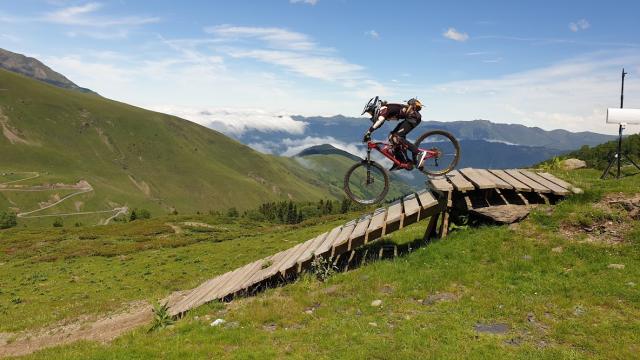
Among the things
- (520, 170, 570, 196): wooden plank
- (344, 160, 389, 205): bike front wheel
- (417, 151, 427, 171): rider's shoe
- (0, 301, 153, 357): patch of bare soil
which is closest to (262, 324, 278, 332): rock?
(0, 301, 153, 357): patch of bare soil

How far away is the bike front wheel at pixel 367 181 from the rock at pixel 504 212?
13.2 ft

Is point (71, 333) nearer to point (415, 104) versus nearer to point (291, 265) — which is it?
point (291, 265)

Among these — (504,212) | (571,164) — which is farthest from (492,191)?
(571,164)

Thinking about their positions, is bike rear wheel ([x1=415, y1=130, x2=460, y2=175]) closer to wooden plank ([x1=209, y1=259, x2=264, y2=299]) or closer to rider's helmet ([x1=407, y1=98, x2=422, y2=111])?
rider's helmet ([x1=407, y1=98, x2=422, y2=111])

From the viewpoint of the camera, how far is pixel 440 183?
17.9 m

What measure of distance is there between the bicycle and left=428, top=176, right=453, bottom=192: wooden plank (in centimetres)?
58

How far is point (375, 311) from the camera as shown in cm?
1319

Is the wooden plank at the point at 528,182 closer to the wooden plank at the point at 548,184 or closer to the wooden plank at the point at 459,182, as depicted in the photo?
the wooden plank at the point at 548,184

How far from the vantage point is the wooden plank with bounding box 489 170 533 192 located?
16.9m

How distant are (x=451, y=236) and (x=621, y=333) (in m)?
7.16

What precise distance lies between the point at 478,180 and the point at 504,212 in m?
1.71

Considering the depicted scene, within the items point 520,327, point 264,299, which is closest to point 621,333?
point 520,327

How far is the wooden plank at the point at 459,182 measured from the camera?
16859 millimetres

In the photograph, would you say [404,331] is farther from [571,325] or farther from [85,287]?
[85,287]
